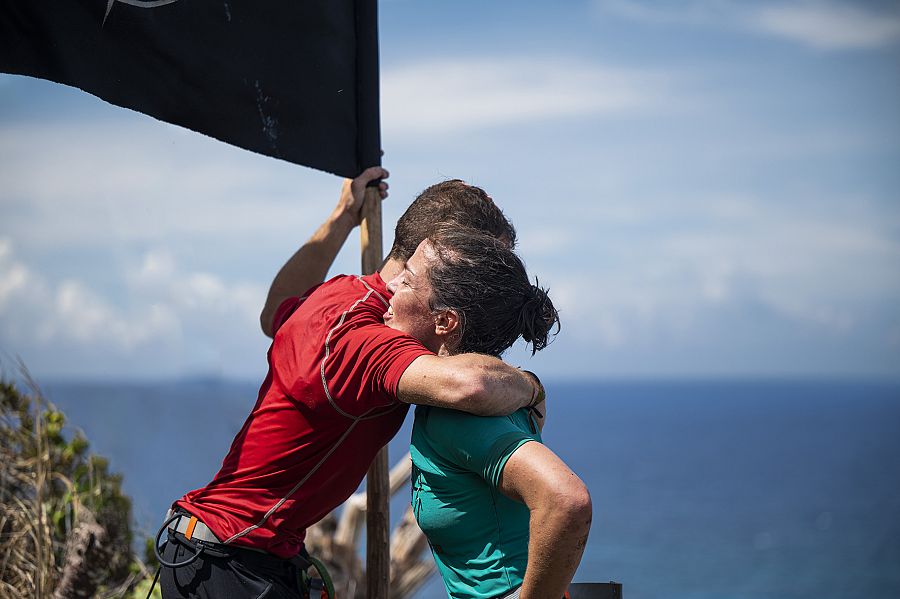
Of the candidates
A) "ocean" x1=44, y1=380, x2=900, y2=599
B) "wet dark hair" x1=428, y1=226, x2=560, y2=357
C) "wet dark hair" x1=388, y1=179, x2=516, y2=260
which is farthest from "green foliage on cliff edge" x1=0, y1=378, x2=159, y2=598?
"wet dark hair" x1=428, y1=226, x2=560, y2=357

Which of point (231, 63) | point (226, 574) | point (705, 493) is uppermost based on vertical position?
point (231, 63)

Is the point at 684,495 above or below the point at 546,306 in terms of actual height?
below

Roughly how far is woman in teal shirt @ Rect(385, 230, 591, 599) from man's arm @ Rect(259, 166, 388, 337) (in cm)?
92

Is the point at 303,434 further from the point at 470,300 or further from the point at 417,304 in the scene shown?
the point at 470,300

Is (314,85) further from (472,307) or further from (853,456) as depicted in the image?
(853,456)

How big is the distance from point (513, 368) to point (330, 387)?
0.48 meters

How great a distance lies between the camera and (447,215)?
110 inches

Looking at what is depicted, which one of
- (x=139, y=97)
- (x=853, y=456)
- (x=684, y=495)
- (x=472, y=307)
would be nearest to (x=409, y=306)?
(x=472, y=307)

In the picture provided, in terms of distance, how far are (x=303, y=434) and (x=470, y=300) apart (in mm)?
614

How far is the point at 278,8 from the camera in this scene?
3.29 metres

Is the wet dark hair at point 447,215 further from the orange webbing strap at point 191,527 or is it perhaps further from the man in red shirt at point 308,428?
the orange webbing strap at point 191,527

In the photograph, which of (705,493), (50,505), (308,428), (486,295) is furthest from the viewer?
(705,493)

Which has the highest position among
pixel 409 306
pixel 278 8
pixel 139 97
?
pixel 278 8

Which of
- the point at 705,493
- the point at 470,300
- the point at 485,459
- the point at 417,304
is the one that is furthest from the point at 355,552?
the point at 705,493
